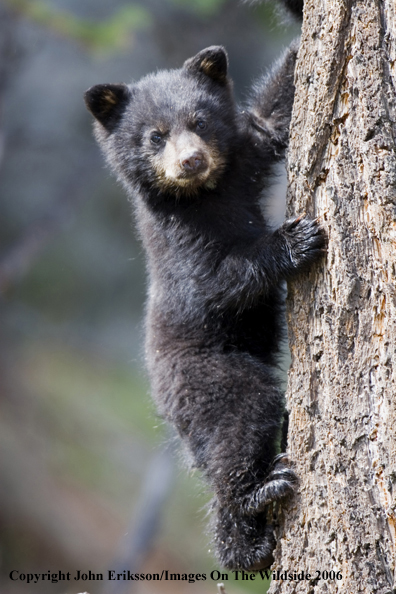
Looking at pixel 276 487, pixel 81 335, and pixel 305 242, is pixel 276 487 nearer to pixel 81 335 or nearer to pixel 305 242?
pixel 305 242

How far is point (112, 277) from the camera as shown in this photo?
13.5 m

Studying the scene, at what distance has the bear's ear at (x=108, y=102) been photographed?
4637mm

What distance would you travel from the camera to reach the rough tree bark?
2922 millimetres

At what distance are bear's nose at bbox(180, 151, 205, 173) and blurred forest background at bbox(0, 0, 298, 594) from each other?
5.61 metres

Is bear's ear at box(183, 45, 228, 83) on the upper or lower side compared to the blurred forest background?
upper

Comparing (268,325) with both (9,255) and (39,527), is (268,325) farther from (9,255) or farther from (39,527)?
(39,527)

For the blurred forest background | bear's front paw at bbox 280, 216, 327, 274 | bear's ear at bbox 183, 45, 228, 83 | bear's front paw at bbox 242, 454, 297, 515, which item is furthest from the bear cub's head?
the blurred forest background

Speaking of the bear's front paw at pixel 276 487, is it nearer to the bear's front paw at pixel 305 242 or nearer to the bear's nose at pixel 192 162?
the bear's front paw at pixel 305 242

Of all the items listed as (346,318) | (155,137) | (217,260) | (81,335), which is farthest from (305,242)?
(81,335)

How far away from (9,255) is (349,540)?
7538 mm

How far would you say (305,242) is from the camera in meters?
3.33

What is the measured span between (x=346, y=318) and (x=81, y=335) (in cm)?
1077

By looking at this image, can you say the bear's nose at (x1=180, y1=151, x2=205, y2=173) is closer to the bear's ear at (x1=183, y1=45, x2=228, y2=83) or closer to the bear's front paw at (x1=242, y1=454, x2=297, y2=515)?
the bear's ear at (x1=183, y1=45, x2=228, y2=83)

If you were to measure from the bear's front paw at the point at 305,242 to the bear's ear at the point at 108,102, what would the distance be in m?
1.91
